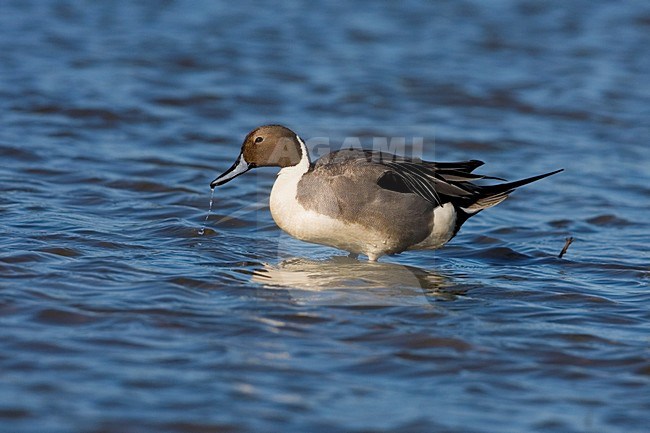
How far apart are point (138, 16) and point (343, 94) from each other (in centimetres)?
373

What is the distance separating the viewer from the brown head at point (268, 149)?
216 inches

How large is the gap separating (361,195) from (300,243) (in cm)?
95

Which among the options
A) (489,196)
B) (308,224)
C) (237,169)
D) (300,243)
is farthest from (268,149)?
(489,196)

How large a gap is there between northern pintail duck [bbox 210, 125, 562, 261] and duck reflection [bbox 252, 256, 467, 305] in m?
0.13

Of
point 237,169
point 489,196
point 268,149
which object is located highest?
point 268,149

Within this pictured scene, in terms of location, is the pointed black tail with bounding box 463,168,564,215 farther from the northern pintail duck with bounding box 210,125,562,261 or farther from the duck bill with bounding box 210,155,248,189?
the duck bill with bounding box 210,155,248,189

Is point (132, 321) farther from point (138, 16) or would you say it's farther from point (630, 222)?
point (138, 16)

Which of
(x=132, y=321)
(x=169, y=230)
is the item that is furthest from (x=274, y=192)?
(x=132, y=321)

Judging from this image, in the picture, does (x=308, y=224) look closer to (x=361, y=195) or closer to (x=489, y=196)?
(x=361, y=195)

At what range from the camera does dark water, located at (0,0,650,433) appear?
366 centimetres

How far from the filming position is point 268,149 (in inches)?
218

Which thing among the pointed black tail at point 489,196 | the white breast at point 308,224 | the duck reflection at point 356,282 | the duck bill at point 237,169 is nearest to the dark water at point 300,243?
the duck reflection at point 356,282

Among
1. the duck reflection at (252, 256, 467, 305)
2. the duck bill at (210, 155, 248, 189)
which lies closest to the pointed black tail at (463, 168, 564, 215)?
the duck reflection at (252, 256, 467, 305)

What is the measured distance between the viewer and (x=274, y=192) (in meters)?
5.41
